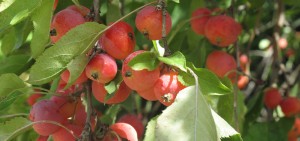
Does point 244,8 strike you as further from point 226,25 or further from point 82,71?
point 82,71

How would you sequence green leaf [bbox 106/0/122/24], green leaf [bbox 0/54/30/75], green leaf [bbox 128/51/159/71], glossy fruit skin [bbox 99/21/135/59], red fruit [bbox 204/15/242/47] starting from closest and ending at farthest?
1. green leaf [bbox 128/51/159/71]
2. glossy fruit skin [bbox 99/21/135/59]
3. green leaf [bbox 106/0/122/24]
4. green leaf [bbox 0/54/30/75]
5. red fruit [bbox 204/15/242/47]

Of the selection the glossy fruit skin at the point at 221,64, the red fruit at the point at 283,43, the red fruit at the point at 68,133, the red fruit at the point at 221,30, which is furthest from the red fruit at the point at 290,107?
the red fruit at the point at 68,133

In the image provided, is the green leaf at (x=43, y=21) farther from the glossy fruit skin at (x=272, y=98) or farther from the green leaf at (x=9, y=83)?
the glossy fruit skin at (x=272, y=98)

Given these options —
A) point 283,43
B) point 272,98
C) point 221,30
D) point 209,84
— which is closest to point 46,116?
point 209,84

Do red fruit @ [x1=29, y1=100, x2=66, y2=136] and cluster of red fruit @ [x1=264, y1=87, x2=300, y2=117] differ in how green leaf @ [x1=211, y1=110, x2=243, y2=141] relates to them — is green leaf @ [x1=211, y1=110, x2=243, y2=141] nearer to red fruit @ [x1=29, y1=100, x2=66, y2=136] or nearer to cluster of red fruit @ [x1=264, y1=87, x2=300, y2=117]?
red fruit @ [x1=29, y1=100, x2=66, y2=136]

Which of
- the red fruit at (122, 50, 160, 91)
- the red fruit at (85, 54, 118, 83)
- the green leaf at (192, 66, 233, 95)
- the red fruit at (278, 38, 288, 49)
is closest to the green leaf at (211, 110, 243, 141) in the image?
the green leaf at (192, 66, 233, 95)

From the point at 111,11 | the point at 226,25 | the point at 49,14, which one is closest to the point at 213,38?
the point at 226,25
